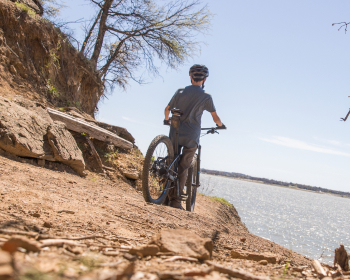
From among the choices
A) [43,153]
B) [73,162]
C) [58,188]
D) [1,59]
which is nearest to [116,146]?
[73,162]

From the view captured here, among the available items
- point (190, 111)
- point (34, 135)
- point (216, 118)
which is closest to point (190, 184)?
point (216, 118)

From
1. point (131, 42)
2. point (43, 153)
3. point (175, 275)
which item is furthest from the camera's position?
point (131, 42)

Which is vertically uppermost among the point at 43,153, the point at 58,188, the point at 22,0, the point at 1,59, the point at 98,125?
the point at 22,0

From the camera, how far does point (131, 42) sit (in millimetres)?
13422

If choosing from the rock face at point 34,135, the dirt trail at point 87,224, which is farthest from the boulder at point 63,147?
the dirt trail at point 87,224

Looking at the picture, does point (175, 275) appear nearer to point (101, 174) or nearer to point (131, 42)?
point (101, 174)

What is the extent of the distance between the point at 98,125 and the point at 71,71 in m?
3.11

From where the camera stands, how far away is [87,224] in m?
2.42

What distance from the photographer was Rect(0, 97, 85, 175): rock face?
440 cm

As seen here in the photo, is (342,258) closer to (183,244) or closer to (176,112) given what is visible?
(183,244)

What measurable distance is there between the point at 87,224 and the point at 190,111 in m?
2.96

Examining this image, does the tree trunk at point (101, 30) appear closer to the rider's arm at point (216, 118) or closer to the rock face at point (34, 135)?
the rock face at point (34, 135)

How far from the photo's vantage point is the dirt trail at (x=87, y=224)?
1.36m

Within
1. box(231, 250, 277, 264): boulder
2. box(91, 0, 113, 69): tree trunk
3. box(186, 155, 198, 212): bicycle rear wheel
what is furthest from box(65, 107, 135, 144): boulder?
box(231, 250, 277, 264): boulder
